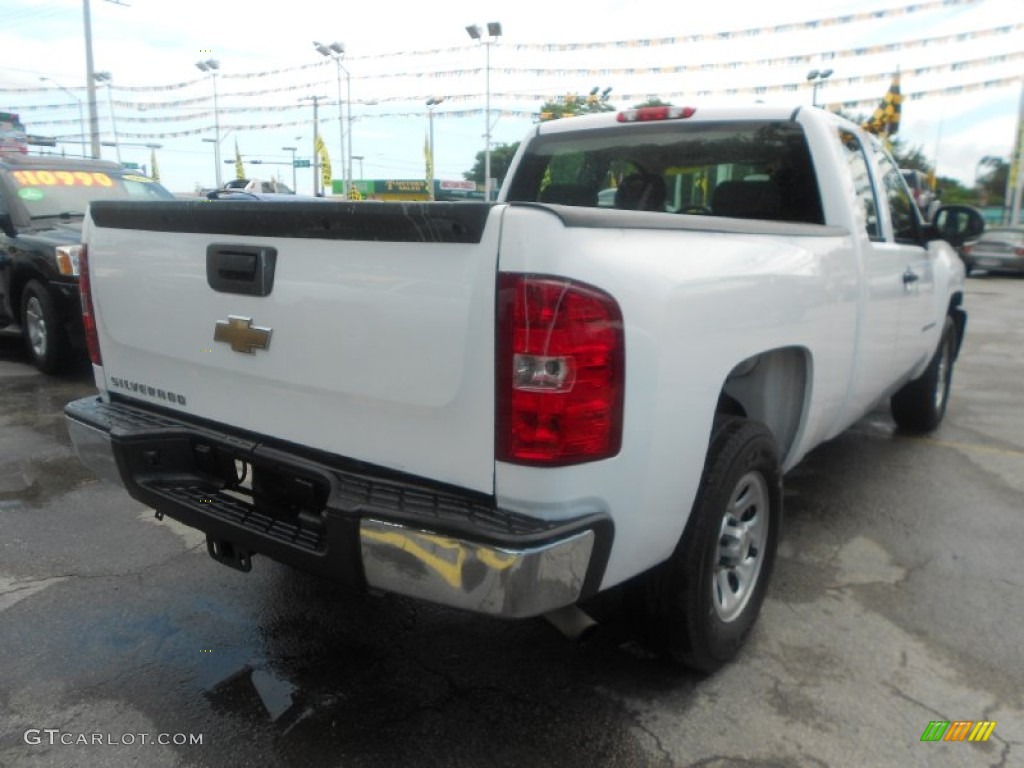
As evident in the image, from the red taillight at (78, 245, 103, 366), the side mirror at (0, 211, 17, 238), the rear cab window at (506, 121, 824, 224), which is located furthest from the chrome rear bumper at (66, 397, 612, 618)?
the side mirror at (0, 211, 17, 238)

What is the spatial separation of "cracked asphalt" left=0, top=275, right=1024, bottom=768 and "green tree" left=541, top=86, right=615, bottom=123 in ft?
82.1

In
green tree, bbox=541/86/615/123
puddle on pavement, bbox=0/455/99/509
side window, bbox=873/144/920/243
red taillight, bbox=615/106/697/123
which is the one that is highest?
green tree, bbox=541/86/615/123

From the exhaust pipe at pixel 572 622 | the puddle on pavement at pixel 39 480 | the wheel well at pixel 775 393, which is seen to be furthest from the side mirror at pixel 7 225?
the wheel well at pixel 775 393

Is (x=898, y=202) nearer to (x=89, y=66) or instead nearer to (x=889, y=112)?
(x=889, y=112)

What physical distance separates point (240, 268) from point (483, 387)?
948mm

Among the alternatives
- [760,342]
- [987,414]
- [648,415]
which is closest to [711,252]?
[760,342]

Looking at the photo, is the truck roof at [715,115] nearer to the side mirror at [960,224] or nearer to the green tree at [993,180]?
the side mirror at [960,224]

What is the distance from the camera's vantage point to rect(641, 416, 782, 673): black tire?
237 cm

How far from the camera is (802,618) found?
3.09 meters

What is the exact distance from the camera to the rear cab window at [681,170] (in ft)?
12.2

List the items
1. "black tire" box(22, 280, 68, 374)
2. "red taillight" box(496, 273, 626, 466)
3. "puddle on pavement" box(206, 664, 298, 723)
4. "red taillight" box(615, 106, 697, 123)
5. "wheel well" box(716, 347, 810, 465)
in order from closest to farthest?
"red taillight" box(496, 273, 626, 466) < "puddle on pavement" box(206, 664, 298, 723) < "wheel well" box(716, 347, 810, 465) < "red taillight" box(615, 106, 697, 123) < "black tire" box(22, 280, 68, 374)

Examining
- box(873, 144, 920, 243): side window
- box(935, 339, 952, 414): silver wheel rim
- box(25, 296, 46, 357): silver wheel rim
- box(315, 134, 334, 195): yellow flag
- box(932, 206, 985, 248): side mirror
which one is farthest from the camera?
box(315, 134, 334, 195): yellow flag

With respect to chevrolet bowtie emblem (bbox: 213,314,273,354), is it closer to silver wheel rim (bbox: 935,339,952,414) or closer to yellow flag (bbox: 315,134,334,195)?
silver wheel rim (bbox: 935,339,952,414)

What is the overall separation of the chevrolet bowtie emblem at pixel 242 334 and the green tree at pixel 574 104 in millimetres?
25632
